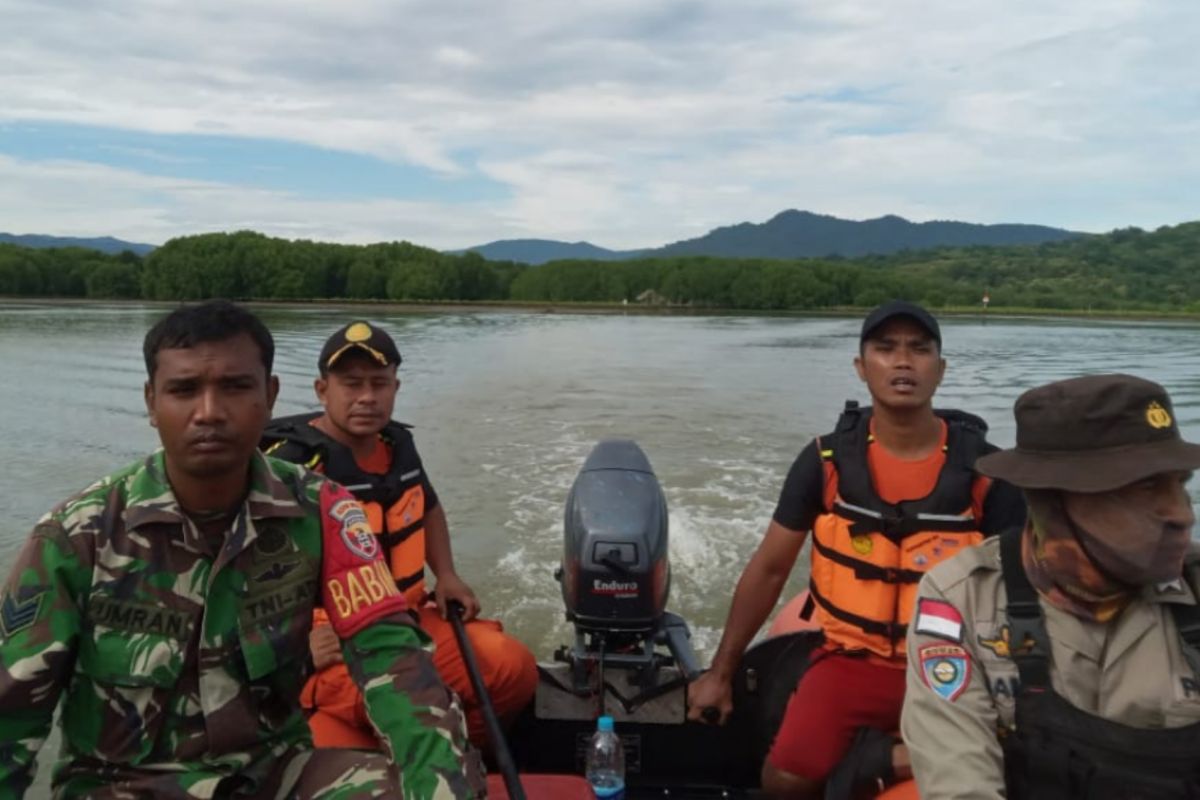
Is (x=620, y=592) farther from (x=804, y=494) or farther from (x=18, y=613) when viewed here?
(x=18, y=613)

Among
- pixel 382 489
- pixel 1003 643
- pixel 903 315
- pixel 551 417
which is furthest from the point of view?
pixel 551 417

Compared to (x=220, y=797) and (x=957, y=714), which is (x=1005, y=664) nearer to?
(x=957, y=714)

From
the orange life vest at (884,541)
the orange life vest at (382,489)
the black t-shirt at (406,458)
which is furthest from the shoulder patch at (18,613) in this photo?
the orange life vest at (884,541)

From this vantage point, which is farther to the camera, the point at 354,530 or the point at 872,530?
the point at 872,530

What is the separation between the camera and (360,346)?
2.89 m

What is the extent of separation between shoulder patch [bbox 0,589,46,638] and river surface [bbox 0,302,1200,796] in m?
3.30

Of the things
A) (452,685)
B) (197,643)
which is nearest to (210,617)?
(197,643)

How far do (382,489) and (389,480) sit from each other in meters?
0.05

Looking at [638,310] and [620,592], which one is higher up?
[620,592]

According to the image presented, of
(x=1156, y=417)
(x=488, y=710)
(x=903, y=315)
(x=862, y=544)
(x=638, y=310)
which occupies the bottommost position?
(x=638, y=310)

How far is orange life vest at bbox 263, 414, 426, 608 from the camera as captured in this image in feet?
9.10

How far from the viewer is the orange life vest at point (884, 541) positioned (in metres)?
Answer: 2.37

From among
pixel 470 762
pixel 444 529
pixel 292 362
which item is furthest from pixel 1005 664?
pixel 292 362

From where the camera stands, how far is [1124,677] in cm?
152
